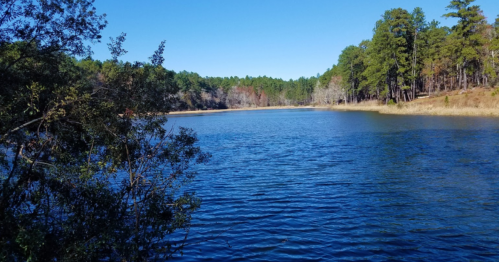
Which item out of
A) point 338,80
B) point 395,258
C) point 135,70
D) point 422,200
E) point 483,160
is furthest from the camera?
point 338,80

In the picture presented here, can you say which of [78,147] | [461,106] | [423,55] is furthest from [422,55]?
[78,147]

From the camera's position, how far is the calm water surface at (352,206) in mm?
9109

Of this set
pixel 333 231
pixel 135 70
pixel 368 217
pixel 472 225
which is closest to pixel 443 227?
pixel 472 225

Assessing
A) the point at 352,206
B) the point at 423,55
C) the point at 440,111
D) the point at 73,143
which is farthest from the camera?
the point at 423,55

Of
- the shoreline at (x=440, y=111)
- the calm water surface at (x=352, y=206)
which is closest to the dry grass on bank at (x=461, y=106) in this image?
the shoreline at (x=440, y=111)

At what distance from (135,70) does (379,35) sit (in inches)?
2862

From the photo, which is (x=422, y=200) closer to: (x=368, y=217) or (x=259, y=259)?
(x=368, y=217)

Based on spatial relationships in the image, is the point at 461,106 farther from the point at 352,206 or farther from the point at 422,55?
the point at 352,206

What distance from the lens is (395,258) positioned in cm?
857

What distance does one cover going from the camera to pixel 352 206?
12.6 metres

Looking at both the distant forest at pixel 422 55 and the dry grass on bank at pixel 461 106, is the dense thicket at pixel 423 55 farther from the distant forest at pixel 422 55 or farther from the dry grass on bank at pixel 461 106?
the dry grass on bank at pixel 461 106

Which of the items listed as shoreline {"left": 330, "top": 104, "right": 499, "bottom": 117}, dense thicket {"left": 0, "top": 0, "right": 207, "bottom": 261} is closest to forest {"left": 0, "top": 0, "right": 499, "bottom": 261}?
dense thicket {"left": 0, "top": 0, "right": 207, "bottom": 261}

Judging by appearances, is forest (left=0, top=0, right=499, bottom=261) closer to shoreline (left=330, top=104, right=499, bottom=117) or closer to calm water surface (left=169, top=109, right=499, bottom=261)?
calm water surface (left=169, top=109, right=499, bottom=261)

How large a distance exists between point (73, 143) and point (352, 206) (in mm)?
9535
